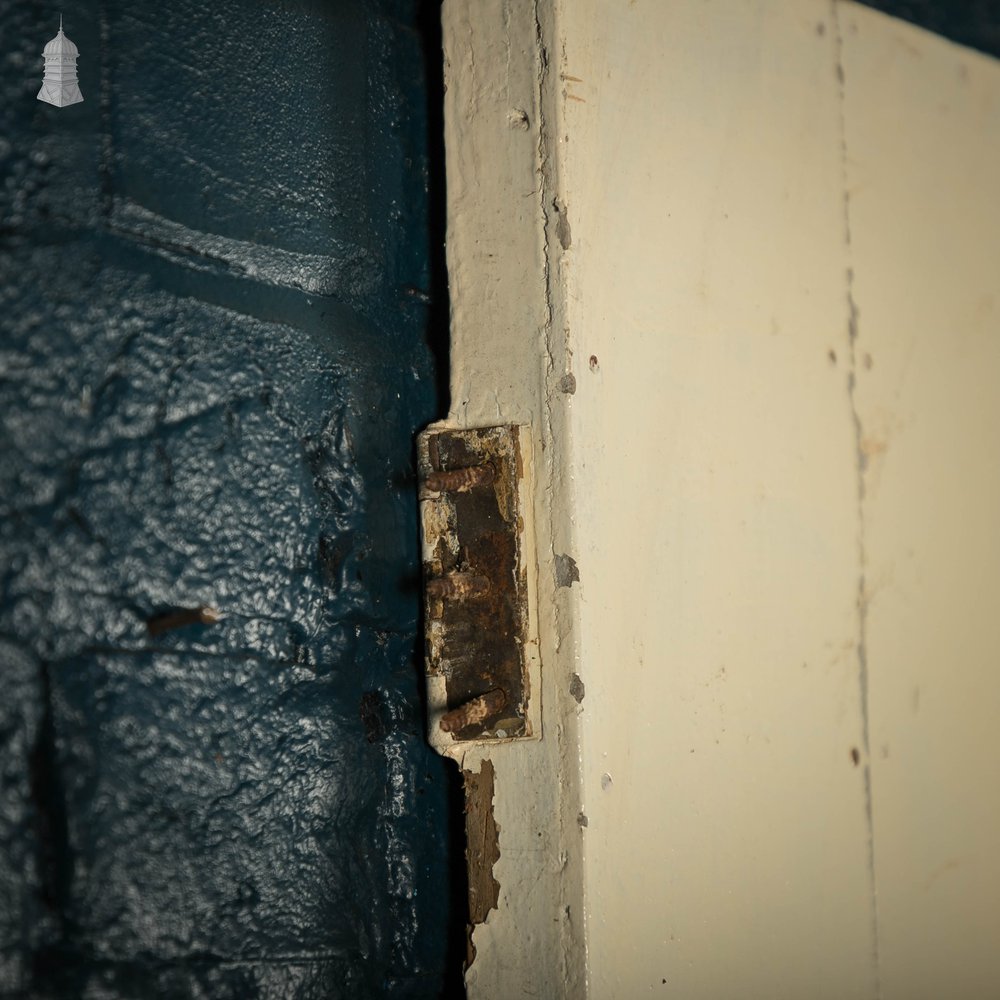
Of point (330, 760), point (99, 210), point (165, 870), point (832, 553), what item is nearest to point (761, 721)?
point (832, 553)

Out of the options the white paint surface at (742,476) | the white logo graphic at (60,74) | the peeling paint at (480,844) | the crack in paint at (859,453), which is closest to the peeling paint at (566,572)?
the white paint surface at (742,476)

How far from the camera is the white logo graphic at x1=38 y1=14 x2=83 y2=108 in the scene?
0.82 m

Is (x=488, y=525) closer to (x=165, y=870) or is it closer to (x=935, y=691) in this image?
(x=165, y=870)

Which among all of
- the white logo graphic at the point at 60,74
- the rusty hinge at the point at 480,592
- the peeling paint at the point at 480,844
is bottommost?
the peeling paint at the point at 480,844

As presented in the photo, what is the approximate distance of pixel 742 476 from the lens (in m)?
0.97

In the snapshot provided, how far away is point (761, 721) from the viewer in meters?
0.96

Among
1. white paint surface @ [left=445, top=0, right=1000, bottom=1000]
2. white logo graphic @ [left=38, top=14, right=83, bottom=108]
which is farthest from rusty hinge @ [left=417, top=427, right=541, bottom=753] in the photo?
white logo graphic @ [left=38, top=14, right=83, bottom=108]

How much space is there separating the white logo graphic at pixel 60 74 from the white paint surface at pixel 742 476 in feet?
1.09

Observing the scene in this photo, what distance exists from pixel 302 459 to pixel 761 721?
52 cm

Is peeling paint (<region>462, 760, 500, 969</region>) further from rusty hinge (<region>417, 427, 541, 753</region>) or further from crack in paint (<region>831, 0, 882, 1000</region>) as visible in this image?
crack in paint (<region>831, 0, 882, 1000</region>)

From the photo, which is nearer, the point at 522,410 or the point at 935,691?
the point at 522,410

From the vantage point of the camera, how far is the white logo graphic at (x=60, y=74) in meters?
0.82

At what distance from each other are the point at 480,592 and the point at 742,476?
311 mm

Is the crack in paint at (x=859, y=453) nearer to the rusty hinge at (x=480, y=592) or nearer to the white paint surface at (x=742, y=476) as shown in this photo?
the white paint surface at (x=742, y=476)
